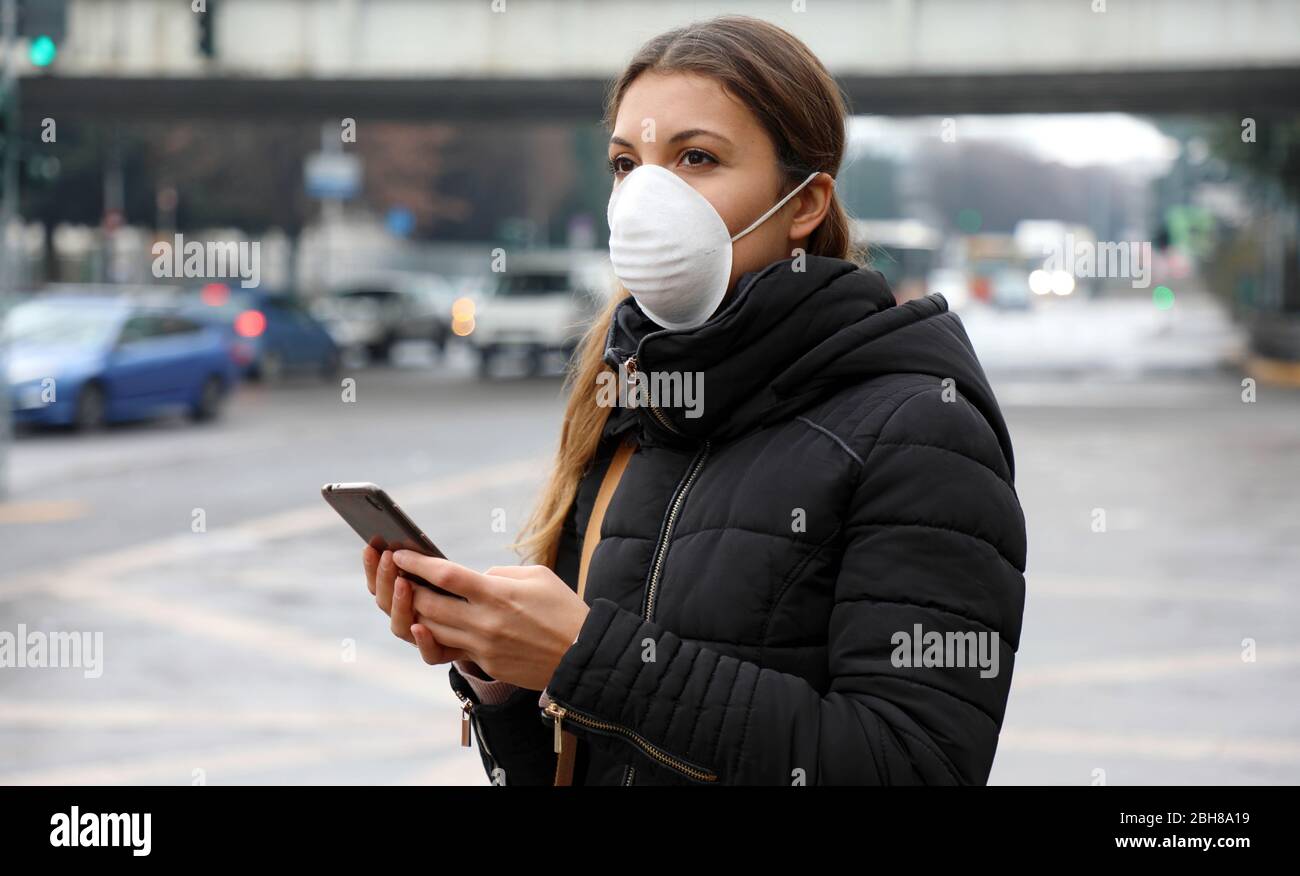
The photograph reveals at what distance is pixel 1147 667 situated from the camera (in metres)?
7.70

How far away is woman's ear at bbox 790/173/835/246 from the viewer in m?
A: 2.06

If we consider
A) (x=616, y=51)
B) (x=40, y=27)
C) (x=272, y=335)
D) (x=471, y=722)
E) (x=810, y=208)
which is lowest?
(x=471, y=722)

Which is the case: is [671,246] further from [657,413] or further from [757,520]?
[757,520]

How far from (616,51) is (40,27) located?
12484 millimetres

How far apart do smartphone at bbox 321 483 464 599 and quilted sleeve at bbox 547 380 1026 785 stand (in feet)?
0.69

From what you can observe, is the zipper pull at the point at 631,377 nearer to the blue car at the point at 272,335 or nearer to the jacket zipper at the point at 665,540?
the jacket zipper at the point at 665,540

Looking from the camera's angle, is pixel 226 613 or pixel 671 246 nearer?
pixel 671 246

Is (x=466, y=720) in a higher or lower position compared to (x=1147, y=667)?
higher

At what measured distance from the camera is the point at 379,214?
57.5 m

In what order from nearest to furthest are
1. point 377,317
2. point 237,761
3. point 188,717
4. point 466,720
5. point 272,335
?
point 466,720, point 237,761, point 188,717, point 272,335, point 377,317

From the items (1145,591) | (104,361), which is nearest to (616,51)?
(104,361)

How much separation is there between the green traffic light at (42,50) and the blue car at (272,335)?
1383cm
